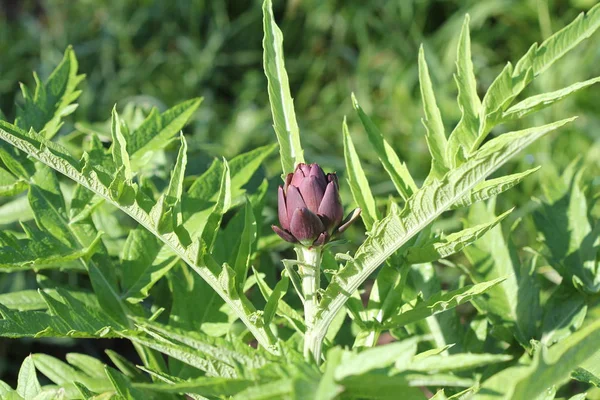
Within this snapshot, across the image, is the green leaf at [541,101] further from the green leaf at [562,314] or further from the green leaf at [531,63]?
the green leaf at [562,314]

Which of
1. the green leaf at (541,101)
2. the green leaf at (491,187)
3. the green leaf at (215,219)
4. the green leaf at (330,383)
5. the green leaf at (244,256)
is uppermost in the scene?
the green leaf at (541,101)

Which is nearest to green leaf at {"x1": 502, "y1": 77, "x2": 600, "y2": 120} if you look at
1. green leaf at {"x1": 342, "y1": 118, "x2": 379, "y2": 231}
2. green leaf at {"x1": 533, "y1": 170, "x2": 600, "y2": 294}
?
green leaf at {"x1": 342, "y1": 118, "x2": 379, "y2": 231}

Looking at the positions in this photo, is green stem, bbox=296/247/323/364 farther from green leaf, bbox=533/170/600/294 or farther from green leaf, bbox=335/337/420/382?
green leaf, bbox=533/170/600/294

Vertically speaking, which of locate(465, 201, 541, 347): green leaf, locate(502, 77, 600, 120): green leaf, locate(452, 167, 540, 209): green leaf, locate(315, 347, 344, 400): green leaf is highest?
locate(502, 77, 600, 120): green leaf

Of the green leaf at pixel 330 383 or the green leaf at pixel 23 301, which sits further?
the green leaf at pixel 23 301

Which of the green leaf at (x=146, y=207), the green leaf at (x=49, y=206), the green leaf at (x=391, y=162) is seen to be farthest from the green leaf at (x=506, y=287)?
the green leaf at (x=49, y=206)

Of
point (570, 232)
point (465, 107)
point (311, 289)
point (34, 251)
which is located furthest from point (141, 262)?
point (570, 232)

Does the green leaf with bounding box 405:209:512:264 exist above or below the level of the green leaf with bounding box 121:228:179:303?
above
